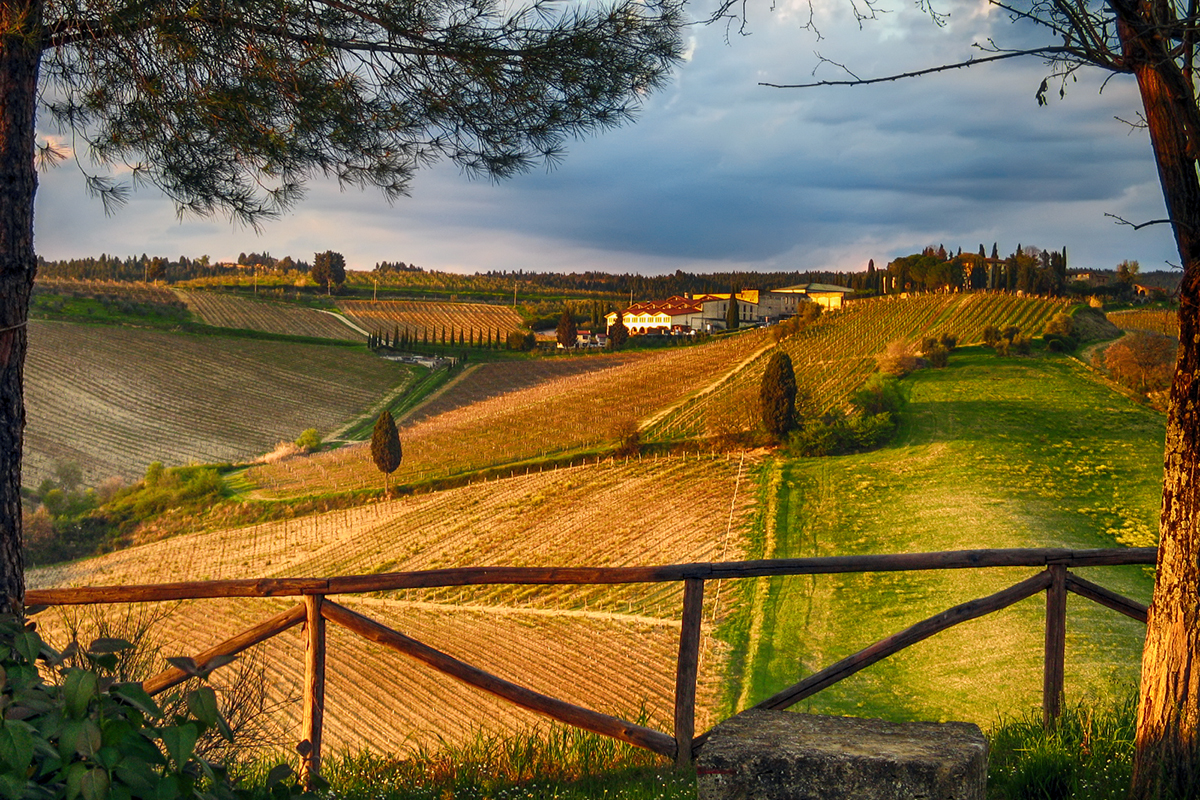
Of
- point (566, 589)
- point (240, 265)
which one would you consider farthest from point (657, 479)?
point (240, 265)

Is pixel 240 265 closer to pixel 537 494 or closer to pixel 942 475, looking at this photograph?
pixel 537 494

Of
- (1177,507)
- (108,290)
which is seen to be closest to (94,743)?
(1177,507)

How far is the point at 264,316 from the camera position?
68.5 m

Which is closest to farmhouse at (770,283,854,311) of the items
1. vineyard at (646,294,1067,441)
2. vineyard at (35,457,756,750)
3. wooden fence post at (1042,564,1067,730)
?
vineyard at (646,294,1067,441)

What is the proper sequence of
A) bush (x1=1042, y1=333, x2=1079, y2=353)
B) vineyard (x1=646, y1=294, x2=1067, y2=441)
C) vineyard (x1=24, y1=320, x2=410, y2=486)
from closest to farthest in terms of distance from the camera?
1. vineyard (x1=646, y1=294, x2=1067, y2=441)
2. vineyard (x1=24, y1=320, x2=410, y2=486)
3. bush (x1=1042, y1=333, x2=1079, y2=353)

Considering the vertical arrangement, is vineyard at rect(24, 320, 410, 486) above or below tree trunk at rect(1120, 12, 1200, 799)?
below

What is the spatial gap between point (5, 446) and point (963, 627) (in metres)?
21.5

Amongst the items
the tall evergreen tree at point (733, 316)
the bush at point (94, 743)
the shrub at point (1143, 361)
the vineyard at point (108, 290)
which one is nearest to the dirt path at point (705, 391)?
the tall evergreen tree at point (733, 316)

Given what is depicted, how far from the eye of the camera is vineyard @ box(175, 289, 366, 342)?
65.6 metres

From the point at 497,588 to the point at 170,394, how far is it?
30855 millimetres

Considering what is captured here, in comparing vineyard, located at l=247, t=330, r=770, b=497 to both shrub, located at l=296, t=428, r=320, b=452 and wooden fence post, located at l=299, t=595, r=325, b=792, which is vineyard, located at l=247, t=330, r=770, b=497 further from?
wooden fence post, located at l=299, t=595, r=325, b=792

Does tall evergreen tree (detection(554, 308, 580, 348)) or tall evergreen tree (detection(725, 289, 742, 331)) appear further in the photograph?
tall evergreen tree (detection(725, 289, 742, 331))

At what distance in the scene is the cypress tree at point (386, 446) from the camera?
4278cm

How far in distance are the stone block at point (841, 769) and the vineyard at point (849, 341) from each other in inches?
1576
